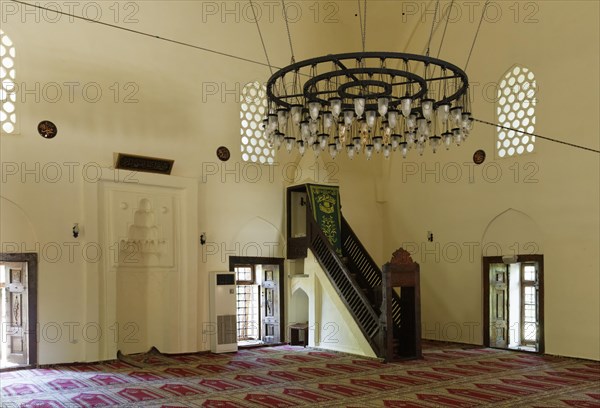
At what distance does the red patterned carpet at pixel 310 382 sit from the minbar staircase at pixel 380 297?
0.36 m

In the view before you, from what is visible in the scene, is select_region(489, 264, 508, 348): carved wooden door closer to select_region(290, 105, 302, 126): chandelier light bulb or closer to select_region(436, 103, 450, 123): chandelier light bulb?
select_region(436, 103, 450, 123): chandelier light bulb

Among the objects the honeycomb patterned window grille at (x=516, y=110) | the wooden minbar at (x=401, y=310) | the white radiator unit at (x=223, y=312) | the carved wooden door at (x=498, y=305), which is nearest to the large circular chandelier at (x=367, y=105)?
the wooden minbar at (x=401, y=310)

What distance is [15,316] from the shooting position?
781 centimetres

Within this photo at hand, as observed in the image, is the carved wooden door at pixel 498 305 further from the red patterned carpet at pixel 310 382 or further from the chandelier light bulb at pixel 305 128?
the chandelier light bulb at pixel 305 128

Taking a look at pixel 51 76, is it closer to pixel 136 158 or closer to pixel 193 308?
pixel 136 158

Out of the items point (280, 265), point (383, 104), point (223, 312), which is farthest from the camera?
point (280, 265)

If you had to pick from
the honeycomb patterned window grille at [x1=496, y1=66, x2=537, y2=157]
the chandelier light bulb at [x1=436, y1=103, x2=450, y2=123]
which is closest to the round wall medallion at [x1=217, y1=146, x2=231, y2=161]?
the honeycomb patterned window grille at [x1=496, y1=66, x2=537, y2=157]

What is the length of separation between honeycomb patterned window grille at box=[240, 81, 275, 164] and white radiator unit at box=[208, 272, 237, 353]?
1.97 metres

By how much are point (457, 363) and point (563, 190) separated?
2809mm

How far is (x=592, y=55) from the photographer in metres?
8.34

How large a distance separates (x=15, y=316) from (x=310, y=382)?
384cm

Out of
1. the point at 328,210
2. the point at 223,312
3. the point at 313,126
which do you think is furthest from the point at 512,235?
the point at 313,126

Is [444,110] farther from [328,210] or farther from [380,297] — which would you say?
[328,210]

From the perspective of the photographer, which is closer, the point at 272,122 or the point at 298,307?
the point at 272,122
